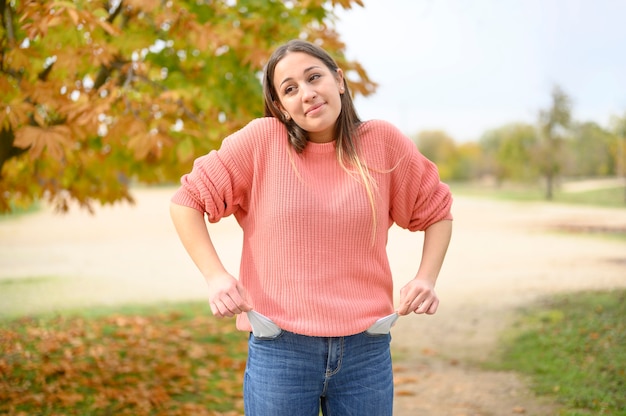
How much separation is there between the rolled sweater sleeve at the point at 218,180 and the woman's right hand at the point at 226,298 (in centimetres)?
18

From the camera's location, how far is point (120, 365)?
5.49 metres

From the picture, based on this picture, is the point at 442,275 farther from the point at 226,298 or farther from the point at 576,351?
the point at 226,298

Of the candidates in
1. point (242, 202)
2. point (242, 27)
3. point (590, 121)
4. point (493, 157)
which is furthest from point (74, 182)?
point (493, 157)

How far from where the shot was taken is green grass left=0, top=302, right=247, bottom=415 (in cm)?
454

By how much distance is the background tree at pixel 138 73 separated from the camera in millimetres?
3299

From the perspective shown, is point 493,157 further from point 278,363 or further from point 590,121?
point 278,363

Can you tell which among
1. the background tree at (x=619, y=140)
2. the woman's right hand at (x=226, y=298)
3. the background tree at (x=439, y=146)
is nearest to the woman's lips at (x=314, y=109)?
Result: the woman's right hand at (x=226, y=298)

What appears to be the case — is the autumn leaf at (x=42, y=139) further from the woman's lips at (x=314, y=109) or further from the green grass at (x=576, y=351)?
the green grass at (x=576, y=351)

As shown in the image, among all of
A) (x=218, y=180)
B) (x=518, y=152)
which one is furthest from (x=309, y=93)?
(x=518, y=152)

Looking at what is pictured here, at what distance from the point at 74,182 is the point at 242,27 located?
6.99ft

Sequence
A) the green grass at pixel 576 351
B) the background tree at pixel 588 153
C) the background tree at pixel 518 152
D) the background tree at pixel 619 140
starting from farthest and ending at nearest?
the background tree at pixel 518 152 < the background tree at pixel 588 153 < the background tree at pixel 619 140 < the green grass at pixel 576 351

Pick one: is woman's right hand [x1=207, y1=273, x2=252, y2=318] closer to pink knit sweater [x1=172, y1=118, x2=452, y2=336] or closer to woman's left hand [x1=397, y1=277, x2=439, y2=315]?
pink knit sweater [x1=172, y1=118, x2=452, y2=336]

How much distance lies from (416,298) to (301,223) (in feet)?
1.17

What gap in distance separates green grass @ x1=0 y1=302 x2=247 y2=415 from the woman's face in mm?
3326
